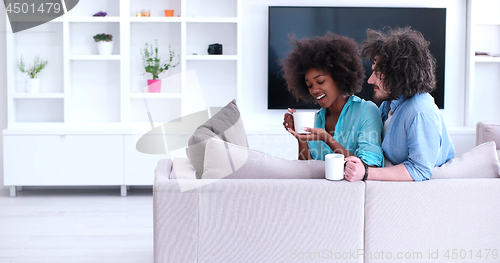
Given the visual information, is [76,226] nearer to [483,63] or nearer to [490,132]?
[490,132]

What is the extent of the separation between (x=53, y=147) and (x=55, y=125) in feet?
0.70

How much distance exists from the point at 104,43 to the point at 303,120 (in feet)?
8.36

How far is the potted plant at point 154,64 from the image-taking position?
3738 mm

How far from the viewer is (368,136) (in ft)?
5.46

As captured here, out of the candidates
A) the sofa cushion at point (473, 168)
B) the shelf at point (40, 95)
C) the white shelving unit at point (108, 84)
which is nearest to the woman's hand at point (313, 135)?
the sofa cushion at point (473, 168)

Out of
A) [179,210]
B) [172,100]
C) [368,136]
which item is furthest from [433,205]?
[172,100]

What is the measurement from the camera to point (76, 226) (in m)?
2.83

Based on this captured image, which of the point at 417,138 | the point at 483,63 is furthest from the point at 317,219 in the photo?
the point at 483,63

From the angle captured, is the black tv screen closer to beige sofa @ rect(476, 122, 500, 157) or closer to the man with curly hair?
beige sofa @ rect(476, 122, 500, 157)

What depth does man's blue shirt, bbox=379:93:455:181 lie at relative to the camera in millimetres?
1486

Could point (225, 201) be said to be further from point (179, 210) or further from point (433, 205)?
point (433, 205)

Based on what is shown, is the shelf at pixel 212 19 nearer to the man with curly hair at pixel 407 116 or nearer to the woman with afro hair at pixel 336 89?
the woman with afro hair at pixel 336 89

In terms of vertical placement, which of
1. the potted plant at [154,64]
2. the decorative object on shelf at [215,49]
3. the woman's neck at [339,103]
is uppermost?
the decorative object on shelf at [215,49]

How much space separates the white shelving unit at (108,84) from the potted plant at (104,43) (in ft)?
0.30
